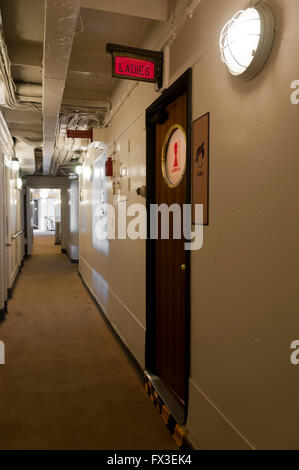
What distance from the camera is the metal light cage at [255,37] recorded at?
1347mm

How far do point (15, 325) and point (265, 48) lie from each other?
4.19 meters

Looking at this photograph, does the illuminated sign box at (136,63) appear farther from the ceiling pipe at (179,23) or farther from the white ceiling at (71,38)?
the white ceiling at (71,38)

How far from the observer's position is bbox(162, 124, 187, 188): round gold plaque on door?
2389 millimetres

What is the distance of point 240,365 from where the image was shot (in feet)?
5.27

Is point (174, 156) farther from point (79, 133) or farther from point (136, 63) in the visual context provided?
point (79, 133)

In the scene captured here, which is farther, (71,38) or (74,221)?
(74,221)

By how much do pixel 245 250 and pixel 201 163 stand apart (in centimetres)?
63

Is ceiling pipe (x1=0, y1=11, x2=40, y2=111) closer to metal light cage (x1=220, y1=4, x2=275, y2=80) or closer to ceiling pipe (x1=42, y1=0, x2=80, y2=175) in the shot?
ceiling pipe (x1=42, y1=0, x2=80, y2=175)

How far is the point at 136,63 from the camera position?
2480 millimetres

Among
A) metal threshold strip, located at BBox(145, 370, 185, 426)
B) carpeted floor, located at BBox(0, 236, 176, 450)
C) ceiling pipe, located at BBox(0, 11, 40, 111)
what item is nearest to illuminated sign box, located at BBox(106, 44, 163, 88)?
ceiling pipe, located at BBox(0, 11, 40, 111)

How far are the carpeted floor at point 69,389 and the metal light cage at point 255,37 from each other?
2.10 m

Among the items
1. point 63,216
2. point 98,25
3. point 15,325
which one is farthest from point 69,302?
point 63,216

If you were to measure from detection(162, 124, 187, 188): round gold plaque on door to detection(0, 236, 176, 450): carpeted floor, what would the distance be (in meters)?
1.65

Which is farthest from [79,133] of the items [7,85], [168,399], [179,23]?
[168,399]
